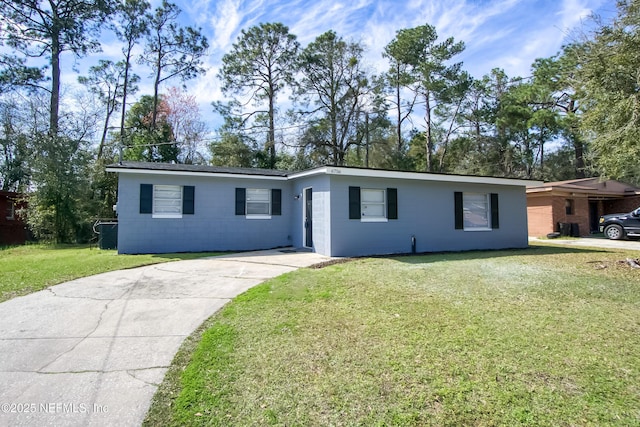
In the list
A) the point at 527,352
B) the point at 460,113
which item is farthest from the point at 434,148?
the point at 527,352

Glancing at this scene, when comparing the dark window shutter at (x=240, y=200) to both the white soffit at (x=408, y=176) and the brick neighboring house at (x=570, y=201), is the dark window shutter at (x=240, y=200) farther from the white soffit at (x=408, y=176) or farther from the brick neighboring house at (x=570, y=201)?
the brick neighboring house at (x=570, y=201)

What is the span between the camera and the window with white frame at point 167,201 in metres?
10.7

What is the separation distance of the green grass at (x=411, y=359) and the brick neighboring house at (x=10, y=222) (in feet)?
64.4

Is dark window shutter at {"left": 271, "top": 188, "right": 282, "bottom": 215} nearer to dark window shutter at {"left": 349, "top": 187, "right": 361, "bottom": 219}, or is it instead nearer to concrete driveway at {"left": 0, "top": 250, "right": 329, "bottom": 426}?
dark window shutter at {"left": 349, "top": 187, "right": 361, "bottom": 219}

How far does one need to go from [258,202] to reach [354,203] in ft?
12.5

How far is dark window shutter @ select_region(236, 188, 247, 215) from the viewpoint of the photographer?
11.5m

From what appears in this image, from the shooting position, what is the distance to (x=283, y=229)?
12.2 m

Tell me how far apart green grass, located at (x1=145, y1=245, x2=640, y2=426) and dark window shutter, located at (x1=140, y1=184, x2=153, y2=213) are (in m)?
6.74

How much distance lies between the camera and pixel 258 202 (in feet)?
39.1

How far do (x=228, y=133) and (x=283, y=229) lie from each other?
46.5ft

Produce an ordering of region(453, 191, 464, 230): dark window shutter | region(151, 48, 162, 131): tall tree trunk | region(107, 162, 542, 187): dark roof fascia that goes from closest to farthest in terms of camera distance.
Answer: region(107, 162, 542, 187): dark roof fascia → region(453, 191, 464, 230): dark window shutter → region(151, 48, 162, 131): tall tree trunk

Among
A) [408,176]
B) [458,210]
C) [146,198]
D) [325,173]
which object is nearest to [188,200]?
[146,198]

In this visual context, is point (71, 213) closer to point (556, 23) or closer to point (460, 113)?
point (556, 23)

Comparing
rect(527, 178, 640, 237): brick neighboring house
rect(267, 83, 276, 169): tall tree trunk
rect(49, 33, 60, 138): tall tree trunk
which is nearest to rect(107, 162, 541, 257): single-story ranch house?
rect(527, 178, 640, 237): brick neighboring house
